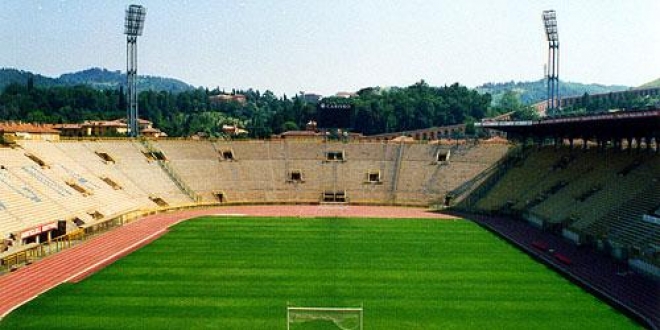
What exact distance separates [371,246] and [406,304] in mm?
12163

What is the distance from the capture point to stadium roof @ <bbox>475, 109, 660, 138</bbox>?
3473 cm

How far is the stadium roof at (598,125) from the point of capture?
114ft

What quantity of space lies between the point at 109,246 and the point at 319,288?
49.6 feet

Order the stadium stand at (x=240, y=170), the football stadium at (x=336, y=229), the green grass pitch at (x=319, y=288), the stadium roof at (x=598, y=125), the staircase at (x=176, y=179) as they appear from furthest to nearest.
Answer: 1. the staircase at (x=176, y=179)
2. the stadium stand at (x=240, y=170)
3. the stadium roof at (x=598, y=125)
4. the football stadium at (x=336, y=229)
5. the green grass pitch at (x=319, y=288)

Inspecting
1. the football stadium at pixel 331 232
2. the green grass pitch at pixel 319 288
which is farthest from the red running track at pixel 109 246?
the green grass pitch at pixel 319 288

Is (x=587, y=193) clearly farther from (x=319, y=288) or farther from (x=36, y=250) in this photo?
(x=36, y=250)

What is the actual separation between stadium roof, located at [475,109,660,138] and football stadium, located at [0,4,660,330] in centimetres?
22

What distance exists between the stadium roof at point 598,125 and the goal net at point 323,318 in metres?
20.2

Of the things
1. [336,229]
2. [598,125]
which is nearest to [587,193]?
[598,125]

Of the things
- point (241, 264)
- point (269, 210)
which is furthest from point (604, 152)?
point (241, 264)

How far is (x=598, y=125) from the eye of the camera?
41750mm

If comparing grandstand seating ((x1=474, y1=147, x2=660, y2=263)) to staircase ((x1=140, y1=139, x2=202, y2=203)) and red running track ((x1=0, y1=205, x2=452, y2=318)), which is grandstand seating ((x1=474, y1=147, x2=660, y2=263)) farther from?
staircase ((x1=140, y1=139, x2=202, y2=203))

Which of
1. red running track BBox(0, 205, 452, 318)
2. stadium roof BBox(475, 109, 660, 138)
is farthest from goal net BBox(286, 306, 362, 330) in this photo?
stadium roof BBox(475, 109, 660, 138)

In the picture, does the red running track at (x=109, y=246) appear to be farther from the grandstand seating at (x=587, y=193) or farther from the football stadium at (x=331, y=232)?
the grandstand seating at (x=587, y=193)
